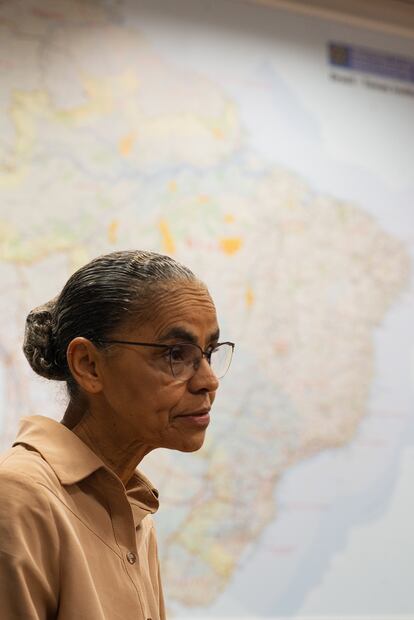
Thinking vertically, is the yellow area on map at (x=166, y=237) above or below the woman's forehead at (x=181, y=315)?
below

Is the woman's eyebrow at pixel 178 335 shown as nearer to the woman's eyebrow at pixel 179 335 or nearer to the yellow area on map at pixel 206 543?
the woman's eyebrow at pixel 179 335

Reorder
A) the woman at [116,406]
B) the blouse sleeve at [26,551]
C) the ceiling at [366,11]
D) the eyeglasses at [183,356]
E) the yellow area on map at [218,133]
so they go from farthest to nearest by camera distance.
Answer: the ceiling at [366,11] < the yellow area on map at [218,133] < the eyeglasses at [183,356] < the woman at [116,406] < the blouse sleeve at [26,551]

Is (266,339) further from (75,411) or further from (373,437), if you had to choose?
(75,411)

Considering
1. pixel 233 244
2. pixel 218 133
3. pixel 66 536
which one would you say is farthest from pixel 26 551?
pixel 218 133

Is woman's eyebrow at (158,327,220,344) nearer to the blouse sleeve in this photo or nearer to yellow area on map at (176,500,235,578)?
the blouse sleeve

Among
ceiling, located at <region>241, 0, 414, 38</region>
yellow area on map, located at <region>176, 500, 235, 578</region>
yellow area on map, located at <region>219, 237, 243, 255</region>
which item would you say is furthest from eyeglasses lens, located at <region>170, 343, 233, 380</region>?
ceiling, located at <region>241, 0, 414, 38</region>

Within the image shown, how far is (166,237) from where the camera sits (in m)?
2.43

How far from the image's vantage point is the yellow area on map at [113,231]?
237cm

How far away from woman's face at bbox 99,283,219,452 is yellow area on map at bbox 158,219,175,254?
3.85 ft

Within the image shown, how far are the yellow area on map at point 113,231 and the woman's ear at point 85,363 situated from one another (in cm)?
114

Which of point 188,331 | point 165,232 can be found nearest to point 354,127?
point 165,232

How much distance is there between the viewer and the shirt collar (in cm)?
116

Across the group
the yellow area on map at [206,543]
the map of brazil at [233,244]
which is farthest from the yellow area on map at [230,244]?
the yellow area on map at [206,543]

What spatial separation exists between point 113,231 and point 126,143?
0.26 metres
